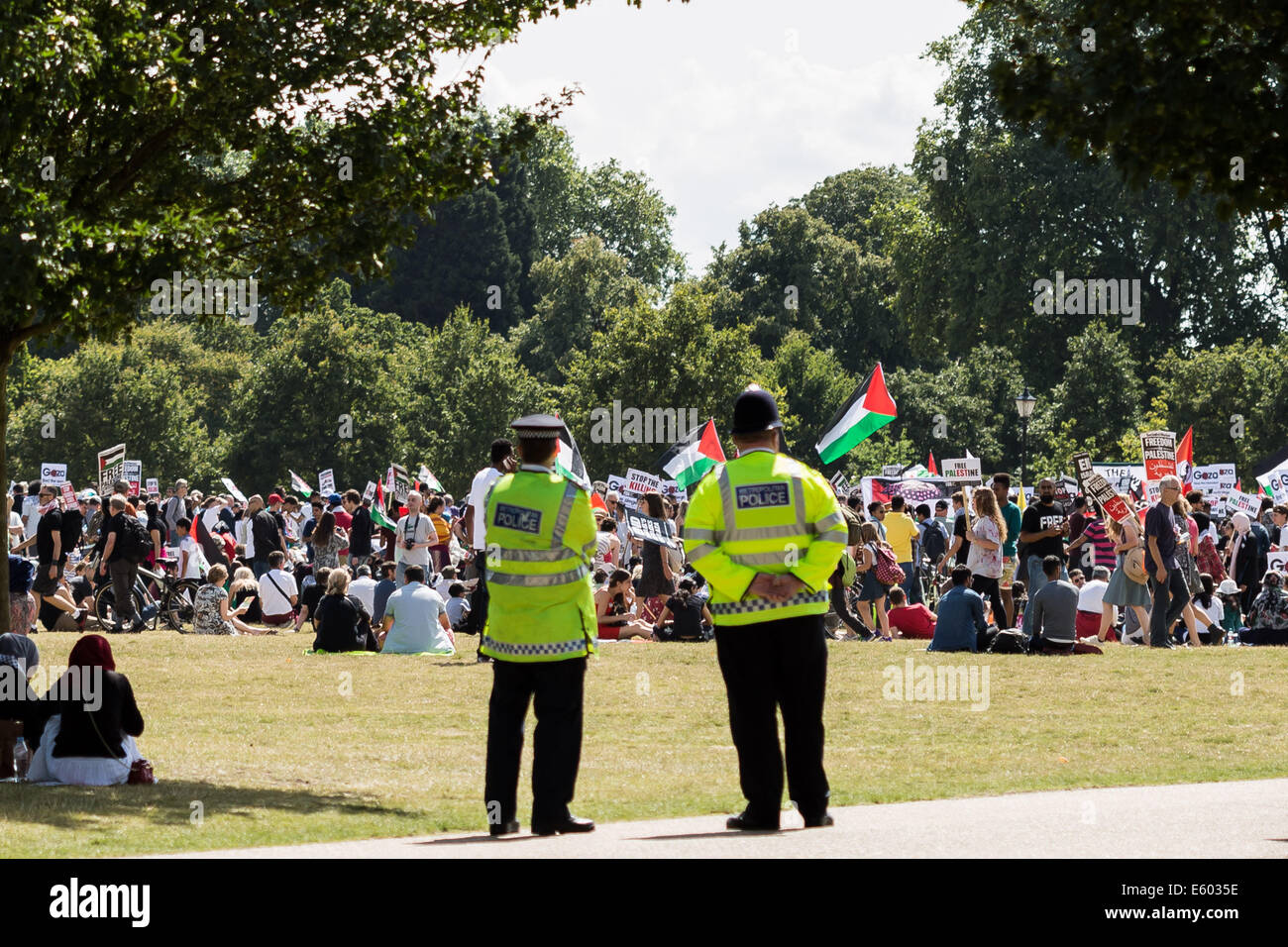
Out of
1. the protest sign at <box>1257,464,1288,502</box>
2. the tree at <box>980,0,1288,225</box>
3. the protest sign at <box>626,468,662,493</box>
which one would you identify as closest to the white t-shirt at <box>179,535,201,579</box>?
the protest sign at <box>626,468,662,493</box>

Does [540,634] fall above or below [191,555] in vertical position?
below

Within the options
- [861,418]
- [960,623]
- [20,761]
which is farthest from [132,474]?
[20,761]

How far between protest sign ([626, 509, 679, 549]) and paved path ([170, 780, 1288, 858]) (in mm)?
12954

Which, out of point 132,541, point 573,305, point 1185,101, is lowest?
point 132,541

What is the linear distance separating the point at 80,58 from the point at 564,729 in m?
4.59

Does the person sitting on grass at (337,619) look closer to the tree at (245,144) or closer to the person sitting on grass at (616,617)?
the person sitting on grass at (616,617)

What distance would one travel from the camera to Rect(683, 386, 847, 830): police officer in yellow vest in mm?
8453

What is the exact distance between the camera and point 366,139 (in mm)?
11727

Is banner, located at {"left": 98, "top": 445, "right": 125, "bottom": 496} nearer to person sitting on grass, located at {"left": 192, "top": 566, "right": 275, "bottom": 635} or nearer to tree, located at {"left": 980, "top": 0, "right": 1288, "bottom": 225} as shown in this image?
person sitting on grass, located at {"left": 192, "top": 566, "right": 275, "bottom": 635}

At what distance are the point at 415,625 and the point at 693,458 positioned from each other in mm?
8628

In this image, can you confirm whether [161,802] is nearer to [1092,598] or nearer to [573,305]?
[1092,598]

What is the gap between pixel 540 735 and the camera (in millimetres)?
8703
